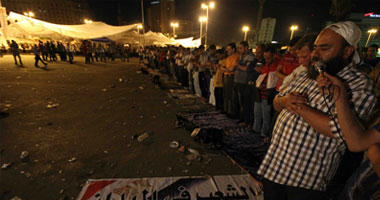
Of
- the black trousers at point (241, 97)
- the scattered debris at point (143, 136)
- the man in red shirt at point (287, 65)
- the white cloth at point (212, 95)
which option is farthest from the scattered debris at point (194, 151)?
the white cloth at point (212, 95)

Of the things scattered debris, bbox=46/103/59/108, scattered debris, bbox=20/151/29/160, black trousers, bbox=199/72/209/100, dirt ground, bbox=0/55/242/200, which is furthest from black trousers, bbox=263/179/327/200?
scattered debris, bbox=46/103/59/108

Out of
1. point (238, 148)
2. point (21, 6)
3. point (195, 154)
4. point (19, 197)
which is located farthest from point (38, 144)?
point (21, 6)

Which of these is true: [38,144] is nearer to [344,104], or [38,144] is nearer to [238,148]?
[238,148]

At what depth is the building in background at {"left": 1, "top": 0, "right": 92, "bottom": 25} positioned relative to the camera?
2563 inches

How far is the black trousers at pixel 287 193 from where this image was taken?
1.46 m

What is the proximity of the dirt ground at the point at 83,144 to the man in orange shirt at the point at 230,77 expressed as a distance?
6.73 ft

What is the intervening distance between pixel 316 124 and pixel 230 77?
4.69 metres

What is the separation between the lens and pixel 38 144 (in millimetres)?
3938

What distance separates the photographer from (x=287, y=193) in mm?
1562

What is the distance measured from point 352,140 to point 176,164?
9.39 feet

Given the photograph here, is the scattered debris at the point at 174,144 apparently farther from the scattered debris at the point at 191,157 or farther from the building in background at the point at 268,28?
the building in background at the point at 268,28

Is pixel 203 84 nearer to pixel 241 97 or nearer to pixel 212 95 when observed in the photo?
pixel 212 95

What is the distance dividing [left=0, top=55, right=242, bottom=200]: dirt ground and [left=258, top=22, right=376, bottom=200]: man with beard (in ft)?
6.16

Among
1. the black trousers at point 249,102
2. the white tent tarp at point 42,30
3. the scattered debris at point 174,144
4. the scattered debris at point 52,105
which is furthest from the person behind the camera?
the white tent tarp at point 42,30
